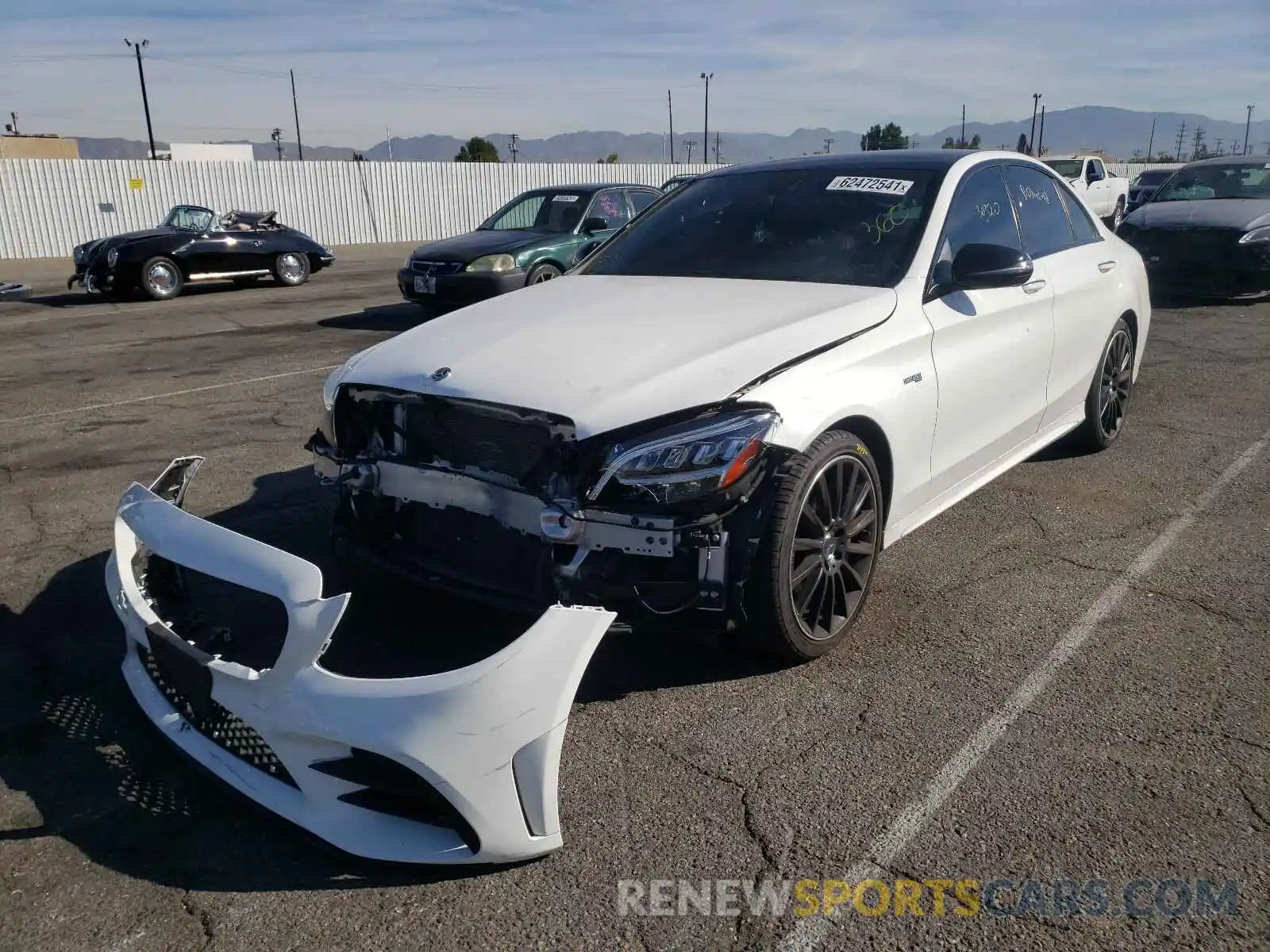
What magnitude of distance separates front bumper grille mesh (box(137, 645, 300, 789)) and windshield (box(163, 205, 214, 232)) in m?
14.9

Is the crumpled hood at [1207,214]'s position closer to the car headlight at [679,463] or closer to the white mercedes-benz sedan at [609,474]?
the white mercedes-benz sedan at [609,474]

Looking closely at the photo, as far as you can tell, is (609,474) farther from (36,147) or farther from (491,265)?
(36,147)

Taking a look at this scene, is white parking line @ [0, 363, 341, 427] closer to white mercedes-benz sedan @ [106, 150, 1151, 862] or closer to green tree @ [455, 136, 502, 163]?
white mercedes-benz sedan @ [106, 150, 1151, 862]

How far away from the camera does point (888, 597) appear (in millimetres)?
4035

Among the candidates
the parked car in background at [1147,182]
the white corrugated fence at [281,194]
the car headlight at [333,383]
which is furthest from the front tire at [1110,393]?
the parked car in background at [1147,182]

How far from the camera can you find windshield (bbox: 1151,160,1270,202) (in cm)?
1243

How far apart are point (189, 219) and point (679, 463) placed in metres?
15.4

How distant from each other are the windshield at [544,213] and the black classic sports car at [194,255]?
18.2ft

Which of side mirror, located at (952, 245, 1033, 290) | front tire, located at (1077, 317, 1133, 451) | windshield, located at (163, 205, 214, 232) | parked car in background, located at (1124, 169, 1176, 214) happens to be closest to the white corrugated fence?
windshield, located at (163, 205, 214, 232)

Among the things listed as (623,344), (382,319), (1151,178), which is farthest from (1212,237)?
(1151,178)

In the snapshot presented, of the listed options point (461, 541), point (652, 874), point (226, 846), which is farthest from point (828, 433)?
point (226, 846)

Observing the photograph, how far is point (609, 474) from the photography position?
2.94 m

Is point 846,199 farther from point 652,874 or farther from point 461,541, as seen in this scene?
point 652,874

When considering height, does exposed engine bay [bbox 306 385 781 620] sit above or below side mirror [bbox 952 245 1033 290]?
below
